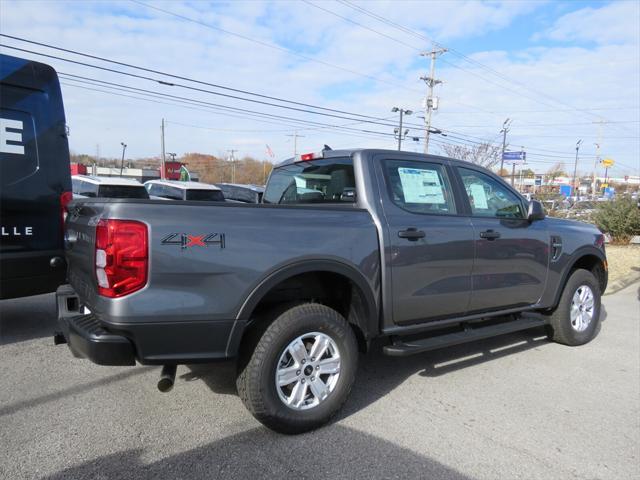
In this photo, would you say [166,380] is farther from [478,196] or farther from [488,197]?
[488,197]

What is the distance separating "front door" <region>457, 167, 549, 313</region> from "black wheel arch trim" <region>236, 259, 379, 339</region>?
1.10 m

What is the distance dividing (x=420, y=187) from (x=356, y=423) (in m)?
1.85

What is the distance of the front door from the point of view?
13.4 feet

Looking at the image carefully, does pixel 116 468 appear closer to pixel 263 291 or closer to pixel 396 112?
pixel 263 291

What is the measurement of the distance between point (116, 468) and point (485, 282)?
120 inches

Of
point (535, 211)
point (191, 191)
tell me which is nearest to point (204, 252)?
point (535, 211)

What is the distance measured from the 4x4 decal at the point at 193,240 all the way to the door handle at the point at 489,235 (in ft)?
7.57

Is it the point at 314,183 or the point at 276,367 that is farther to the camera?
the point at 314,183

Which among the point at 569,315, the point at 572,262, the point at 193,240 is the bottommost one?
the point at 569,315

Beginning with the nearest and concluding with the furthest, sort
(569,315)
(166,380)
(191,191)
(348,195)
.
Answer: (166,380), (348,195), (569,315), (191,191)

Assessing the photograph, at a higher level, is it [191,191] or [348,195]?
[348,195]

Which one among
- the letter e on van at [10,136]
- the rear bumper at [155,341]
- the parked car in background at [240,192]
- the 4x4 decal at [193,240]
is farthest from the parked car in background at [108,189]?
the 4x4 decal at [193,240]

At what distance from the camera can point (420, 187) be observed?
12.8 ft

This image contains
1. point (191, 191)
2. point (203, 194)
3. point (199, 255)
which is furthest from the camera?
point (203, 194)
